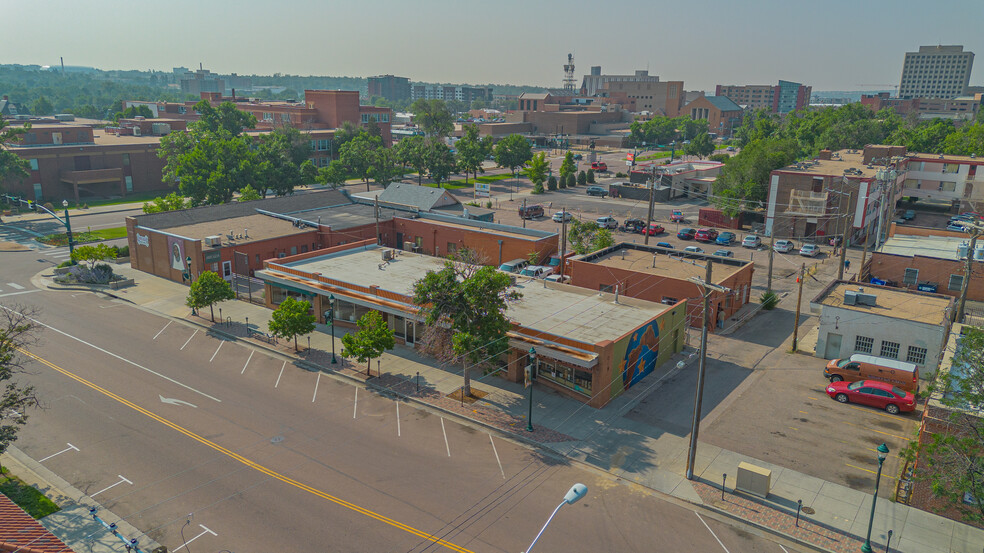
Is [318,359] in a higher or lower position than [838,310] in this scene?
lower

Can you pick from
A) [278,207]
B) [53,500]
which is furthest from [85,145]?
[53,500]

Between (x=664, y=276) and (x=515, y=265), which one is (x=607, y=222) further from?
(x=664, y=276)

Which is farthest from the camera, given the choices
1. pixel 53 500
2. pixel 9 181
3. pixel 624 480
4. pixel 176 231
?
pixel 9 181

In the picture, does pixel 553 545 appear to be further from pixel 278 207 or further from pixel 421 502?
pixel 278 207

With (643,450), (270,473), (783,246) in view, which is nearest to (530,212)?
(783,246)

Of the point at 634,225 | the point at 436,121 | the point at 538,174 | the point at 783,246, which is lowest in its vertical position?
the point at 783,246

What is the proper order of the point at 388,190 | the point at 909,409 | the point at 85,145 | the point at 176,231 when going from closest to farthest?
the point at 909,409, the point at 176,231, the point at 388,190, the point at 85,145

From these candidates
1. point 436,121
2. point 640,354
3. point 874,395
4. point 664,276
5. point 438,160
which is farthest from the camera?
A: point 436,121
